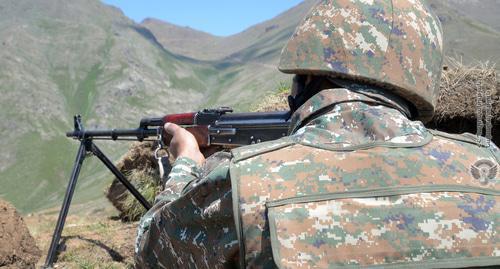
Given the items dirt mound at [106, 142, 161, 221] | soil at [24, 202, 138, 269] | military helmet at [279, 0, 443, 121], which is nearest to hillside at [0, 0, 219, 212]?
dirt mound at [106, 142, 161, 221]

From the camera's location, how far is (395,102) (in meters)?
2.44

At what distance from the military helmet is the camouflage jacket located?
0.55 ft

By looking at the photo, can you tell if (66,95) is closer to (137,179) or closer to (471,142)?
(137,179)

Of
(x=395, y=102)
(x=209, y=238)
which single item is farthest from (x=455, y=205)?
(x=209, y=238)

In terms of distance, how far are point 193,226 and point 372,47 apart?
3.53 ft

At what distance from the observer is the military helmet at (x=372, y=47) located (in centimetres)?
242

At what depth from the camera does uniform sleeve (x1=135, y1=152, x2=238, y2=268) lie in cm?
214

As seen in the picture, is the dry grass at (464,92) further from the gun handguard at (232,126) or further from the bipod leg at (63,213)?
the bipod leg at (63,213)

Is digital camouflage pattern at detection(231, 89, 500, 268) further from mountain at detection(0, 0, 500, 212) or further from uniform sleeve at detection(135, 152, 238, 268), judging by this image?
mountain at detection(0, 0, 500, 212)

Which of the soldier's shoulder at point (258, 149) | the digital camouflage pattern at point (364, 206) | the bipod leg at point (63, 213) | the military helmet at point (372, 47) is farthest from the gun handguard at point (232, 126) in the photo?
the bipod leg at point (63, 213)

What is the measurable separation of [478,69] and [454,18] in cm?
19854

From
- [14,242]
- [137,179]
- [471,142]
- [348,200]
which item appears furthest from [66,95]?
[348,200]

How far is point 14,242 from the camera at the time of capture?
235 inches

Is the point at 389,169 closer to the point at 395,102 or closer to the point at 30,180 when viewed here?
the point at 395,102
